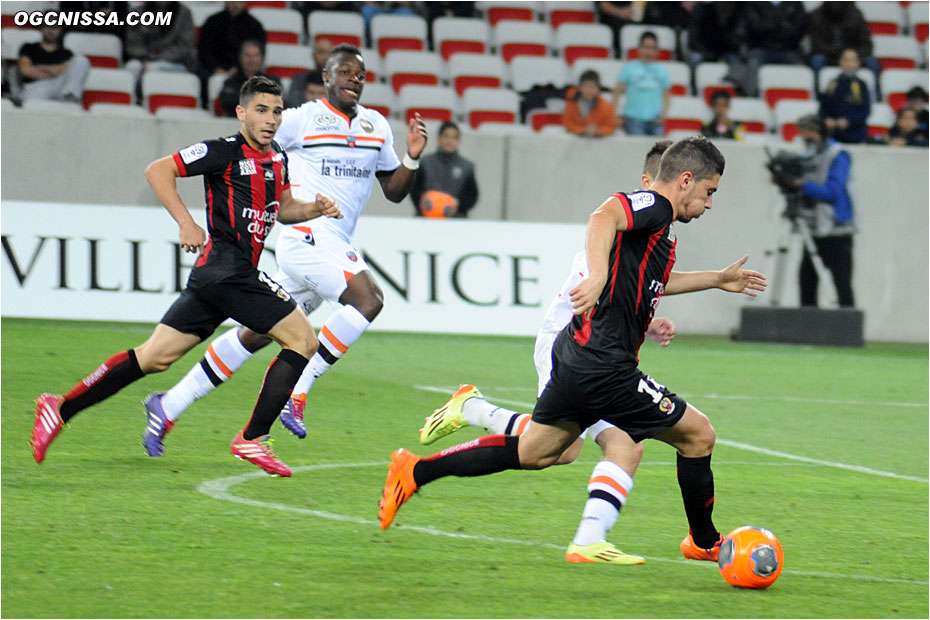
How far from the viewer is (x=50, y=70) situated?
48.0 ft

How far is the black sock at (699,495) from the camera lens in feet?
17.0

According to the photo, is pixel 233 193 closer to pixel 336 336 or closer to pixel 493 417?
pixel 336 336

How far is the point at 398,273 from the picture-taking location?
1322cm

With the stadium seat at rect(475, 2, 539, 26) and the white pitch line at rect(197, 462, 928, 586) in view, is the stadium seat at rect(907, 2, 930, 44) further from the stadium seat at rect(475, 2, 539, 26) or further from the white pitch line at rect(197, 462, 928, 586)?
the white pitch line at rect(197, 462, 928, 586)

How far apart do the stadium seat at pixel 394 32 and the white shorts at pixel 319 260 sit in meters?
9.49

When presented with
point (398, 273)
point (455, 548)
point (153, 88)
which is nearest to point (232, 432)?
point (455, 548)

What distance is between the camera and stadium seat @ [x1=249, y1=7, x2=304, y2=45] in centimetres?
1645

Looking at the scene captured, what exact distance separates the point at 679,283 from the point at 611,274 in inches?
23.5

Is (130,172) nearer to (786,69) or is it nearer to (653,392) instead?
(786,69)

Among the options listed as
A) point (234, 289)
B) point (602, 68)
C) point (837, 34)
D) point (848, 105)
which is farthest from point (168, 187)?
point (837, 34)

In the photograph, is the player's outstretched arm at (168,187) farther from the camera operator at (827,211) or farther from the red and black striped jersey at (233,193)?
the camera operator at (827,211)

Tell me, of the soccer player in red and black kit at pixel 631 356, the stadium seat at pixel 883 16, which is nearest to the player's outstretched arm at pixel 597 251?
the soccer player in red and black kit at pixel 631 356

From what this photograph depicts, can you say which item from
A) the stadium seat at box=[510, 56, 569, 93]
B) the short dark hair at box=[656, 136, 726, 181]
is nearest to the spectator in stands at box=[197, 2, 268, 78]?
the stadium seat at box=[510, 56, 569, 93]

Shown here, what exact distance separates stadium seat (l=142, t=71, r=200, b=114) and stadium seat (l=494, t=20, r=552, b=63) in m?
4.38
